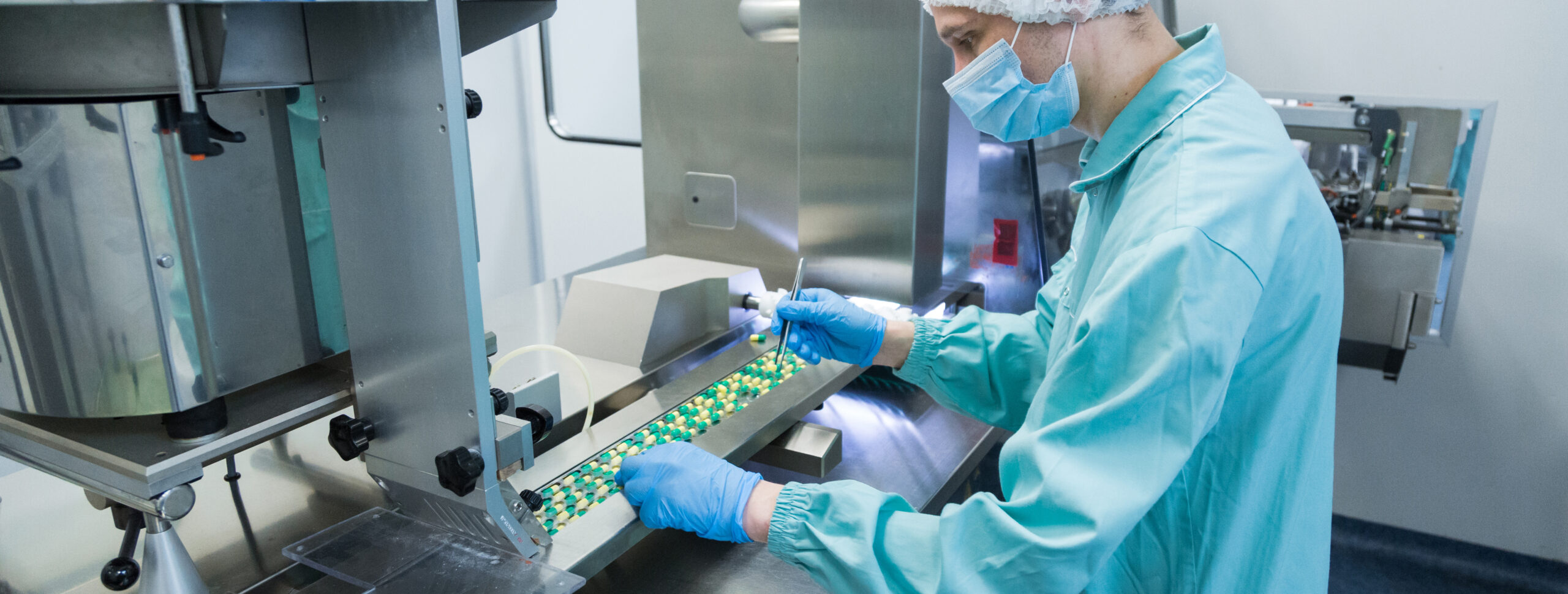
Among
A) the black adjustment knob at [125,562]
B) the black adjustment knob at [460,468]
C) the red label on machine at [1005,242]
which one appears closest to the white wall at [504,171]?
the red label on machine at [1005,242]

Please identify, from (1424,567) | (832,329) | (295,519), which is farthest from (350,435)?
(1424,567)

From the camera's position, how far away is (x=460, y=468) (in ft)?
2.52

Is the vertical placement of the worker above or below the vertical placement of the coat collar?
below

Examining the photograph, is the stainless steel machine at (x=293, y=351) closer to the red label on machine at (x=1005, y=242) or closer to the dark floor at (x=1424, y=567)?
the red label on machine at (x=1005, y=242)

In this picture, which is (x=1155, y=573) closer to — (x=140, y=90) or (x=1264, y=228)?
(x=1264, y=228)

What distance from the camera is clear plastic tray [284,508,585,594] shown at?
796mm

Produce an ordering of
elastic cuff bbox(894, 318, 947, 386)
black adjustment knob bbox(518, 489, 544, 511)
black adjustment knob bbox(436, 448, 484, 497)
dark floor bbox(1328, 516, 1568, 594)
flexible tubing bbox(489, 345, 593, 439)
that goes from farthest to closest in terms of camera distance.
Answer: dark floor bbox(1328, 516, 1568, 594)
elastic cuff bbox(894, 318, 947, 386)
flexible tubing bbox(489, 345, 593, 439)
black adjustment knob bbox(518, 489, 544, 511)
black adjustment knob bbox(436, 448, 484, 497)

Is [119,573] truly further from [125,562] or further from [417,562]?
[417,562]

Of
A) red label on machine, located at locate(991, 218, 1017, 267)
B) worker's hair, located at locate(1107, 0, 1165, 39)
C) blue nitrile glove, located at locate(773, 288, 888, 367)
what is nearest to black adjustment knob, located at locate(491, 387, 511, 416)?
blue nitrile glove, located at locate(773, 288, 888, 367)

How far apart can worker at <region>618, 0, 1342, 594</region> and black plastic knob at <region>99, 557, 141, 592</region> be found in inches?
17.8

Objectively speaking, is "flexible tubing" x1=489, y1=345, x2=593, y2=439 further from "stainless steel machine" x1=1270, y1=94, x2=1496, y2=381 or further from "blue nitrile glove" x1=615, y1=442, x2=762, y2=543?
"stainless steel machine" x1=1270, y1=94, x2=1496, y2=381

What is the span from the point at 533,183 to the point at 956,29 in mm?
2364

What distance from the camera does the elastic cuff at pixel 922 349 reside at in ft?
4.01

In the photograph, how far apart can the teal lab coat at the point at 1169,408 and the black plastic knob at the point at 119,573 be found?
59cm
